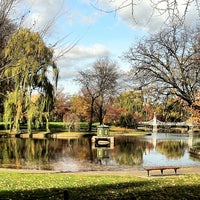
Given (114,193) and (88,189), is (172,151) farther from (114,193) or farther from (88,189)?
(114,193)

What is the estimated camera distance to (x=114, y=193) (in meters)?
10.2

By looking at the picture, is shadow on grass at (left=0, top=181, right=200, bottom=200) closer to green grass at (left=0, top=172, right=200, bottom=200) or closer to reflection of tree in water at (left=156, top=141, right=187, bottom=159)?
green grass at (left=0, top=172, right=200, bottom=200)

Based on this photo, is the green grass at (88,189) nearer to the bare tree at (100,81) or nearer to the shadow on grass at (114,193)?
the shadow on grass at (114,193)

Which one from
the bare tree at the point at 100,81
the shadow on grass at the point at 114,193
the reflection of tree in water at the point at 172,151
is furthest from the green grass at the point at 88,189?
the bare tree at the point at 100,81

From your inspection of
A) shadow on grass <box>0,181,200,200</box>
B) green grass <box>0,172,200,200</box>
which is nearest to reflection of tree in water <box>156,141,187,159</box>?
green grass <box>0,172,200,200</box>

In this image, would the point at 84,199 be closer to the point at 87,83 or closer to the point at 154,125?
the point at 87,83

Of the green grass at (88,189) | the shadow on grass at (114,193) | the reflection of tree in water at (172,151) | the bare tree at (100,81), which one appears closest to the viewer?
the shadow on grass at (114,193)

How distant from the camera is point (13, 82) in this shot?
134 feet

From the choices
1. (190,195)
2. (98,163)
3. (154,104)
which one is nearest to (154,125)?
(154,104)

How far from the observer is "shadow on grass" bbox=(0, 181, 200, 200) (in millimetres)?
9484

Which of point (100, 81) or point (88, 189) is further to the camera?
point (100, 81)

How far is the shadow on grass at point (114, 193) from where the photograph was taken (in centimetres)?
948

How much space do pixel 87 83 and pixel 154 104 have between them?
107 ft

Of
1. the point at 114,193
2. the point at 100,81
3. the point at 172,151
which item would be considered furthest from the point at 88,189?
the point at 100,81
